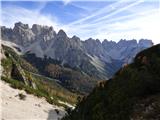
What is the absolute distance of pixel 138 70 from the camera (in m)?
15.6

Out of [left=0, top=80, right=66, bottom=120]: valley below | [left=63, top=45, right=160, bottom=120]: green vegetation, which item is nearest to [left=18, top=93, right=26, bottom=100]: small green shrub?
[left=0, top=80, right=66, bottom=120]: valley below

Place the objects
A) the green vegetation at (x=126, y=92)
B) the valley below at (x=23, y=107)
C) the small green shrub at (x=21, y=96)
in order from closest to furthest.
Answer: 1. the green vegetation at (x=126, y=92)
2. the valley below at (x=23, y=107)
3. the small green shrub at (x=21, y=96)

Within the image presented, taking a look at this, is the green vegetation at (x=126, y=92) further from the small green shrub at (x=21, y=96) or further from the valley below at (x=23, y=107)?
the small green shrub at (x=21, y=96)

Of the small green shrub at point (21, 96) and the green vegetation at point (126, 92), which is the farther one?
the small green shrub at point (21, 96)

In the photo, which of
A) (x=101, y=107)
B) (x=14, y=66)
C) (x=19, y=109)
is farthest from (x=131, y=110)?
(x=14, y=66)

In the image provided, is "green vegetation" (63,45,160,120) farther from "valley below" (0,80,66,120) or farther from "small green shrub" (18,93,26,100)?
"small green shrub" (18,93,26,100)

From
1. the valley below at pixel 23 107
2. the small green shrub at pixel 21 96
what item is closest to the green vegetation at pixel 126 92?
the valley below at pixel 23 107

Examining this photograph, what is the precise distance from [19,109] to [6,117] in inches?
177

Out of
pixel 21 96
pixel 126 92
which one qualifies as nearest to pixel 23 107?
pixel 21 96

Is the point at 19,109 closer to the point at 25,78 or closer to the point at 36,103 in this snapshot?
the point at 36,103

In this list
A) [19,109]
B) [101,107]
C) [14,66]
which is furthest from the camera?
[14,66]

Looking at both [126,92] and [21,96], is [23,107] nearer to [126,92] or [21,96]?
[21,96]

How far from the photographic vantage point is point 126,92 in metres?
14.3

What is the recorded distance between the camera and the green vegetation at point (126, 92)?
13.3 m
